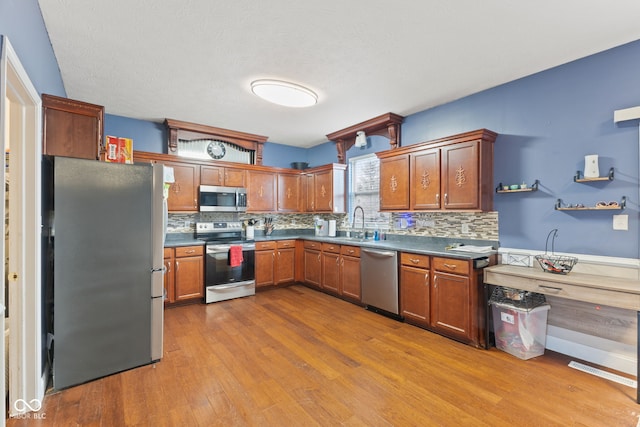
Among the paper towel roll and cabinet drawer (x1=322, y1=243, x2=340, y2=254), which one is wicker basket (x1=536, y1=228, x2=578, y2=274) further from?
the paper towel roll

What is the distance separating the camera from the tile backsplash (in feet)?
11.2

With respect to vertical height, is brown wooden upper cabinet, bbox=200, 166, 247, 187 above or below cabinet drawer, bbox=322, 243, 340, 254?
above

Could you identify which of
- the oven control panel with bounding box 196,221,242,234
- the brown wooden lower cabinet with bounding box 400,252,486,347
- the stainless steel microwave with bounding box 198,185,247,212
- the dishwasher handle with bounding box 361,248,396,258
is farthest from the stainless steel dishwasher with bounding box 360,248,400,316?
the oven control panel with bounding box 196,221,242,234

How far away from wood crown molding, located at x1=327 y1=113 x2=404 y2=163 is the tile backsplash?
110 cm

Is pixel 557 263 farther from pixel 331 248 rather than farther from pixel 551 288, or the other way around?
pixel 331 248

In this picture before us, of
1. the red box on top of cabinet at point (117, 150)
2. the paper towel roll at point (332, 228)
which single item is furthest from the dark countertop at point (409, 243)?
the red box on top of cabinet at point (117, 150)

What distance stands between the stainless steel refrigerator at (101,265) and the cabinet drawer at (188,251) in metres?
1.56

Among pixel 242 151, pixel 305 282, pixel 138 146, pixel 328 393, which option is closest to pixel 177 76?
pixel 138 146

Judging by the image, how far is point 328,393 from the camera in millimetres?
2180

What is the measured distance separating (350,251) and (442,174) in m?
1.62

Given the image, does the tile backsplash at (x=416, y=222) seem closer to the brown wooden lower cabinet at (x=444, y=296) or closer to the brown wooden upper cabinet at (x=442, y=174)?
the brown wooden upper cabinet at (x=442, y=174)

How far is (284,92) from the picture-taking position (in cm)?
323

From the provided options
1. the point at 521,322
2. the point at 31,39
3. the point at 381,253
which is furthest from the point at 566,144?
the point at 31,39

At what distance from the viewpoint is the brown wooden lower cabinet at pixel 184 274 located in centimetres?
401
